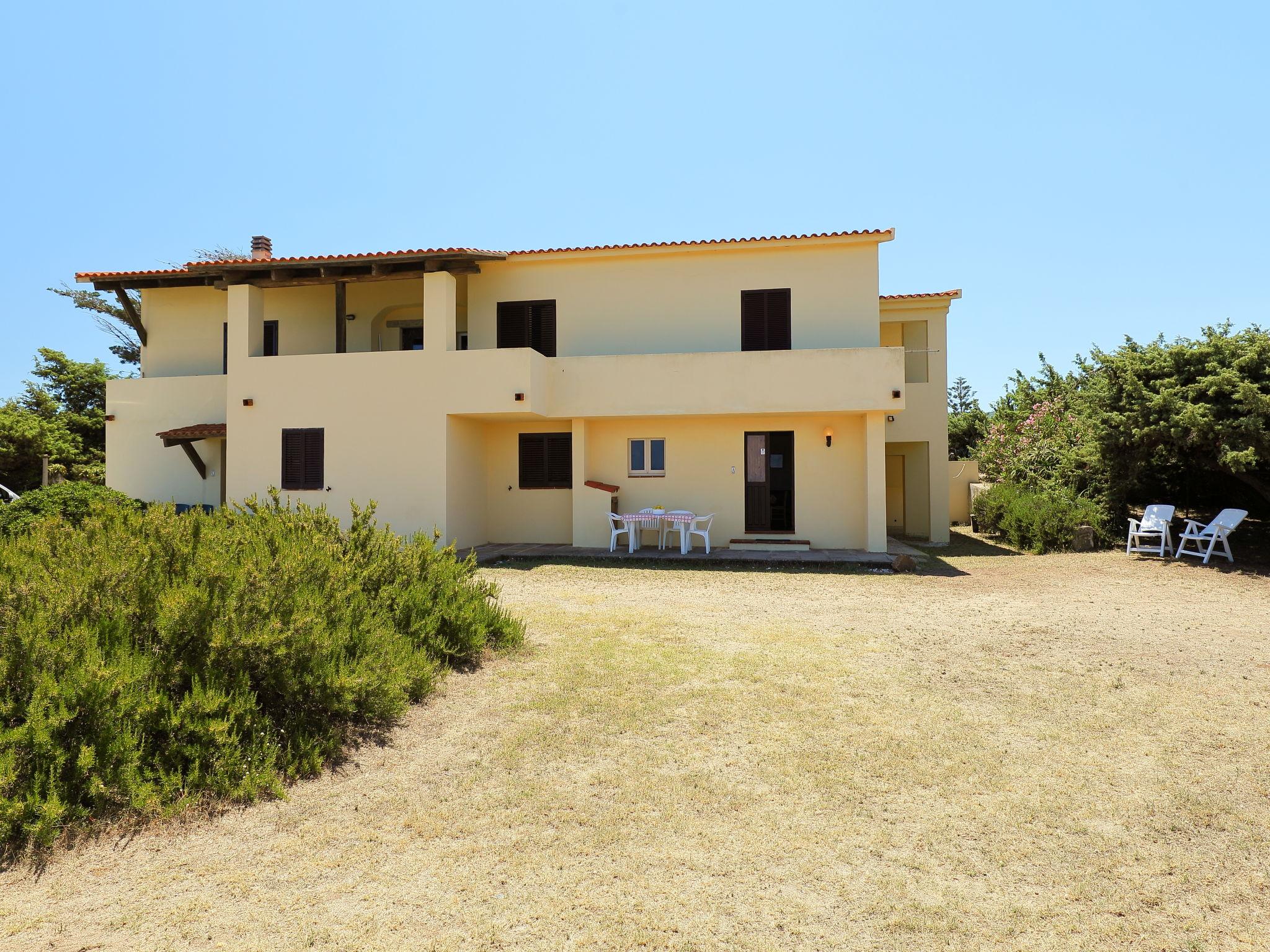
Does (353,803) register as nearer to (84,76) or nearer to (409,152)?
(409,152)

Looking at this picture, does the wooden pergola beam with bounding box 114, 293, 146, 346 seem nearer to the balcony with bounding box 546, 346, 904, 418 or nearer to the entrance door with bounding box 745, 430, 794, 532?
the balcony with bounding box 546, 346, 904, 418

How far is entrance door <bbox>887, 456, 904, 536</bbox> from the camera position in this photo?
19.1 meters

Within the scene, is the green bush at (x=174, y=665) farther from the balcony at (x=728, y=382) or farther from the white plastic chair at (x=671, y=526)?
the balcony at (x=728, y=382)

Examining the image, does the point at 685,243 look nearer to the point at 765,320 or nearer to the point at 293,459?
the point at 765,320

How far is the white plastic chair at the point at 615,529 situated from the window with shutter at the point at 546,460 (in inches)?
61.2

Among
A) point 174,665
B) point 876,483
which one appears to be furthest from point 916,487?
point 174,665

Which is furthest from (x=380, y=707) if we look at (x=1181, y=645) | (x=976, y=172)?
(x=976, y=172)

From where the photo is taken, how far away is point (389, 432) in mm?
13430

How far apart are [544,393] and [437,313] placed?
2.54 metres

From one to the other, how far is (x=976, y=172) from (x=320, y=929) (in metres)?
13.3

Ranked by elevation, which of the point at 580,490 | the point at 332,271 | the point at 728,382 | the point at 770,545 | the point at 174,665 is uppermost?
the point at 332,271

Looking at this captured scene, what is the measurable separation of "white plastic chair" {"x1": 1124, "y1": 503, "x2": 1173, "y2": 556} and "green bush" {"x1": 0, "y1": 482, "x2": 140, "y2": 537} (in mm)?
17301

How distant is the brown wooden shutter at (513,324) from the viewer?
14891mm

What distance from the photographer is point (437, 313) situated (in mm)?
13477
